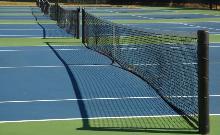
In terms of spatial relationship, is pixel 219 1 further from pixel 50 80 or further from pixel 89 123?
pixel 89 123

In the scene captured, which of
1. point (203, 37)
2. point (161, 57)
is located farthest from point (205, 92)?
point (161, 57)

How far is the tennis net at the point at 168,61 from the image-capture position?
230 inches

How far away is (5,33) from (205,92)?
16.0 meters

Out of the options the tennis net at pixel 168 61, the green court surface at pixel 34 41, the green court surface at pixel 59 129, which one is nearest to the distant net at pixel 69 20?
the green court surface at pixel 34 41

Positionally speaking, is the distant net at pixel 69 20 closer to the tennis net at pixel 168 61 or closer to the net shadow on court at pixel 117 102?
the tennis net at pixel 168 61

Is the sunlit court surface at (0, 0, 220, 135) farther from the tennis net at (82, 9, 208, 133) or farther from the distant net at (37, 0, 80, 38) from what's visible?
the distant net at (37, 0, 80, 38)

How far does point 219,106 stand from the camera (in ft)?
24.3

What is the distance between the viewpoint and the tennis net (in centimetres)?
584

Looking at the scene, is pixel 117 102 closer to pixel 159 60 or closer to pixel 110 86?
pixel 110 86

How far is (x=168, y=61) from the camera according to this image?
372 inches

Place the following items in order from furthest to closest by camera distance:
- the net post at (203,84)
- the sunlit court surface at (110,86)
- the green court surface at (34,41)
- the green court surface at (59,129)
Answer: the green court surface at (34,41)
the sunlit court surface at (110,86)
the green court surface at (59,129)
the net post at (203,84)

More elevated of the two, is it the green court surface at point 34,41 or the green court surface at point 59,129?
the green court surface at point 59,129

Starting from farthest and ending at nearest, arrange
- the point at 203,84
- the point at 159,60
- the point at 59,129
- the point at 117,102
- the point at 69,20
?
1. the point at 69,20
2. the point at 159,60
3. the point at 117,102
4. the point at 59,129
5. the point at 203,84

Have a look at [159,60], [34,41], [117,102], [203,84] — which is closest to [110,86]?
[159,60]
